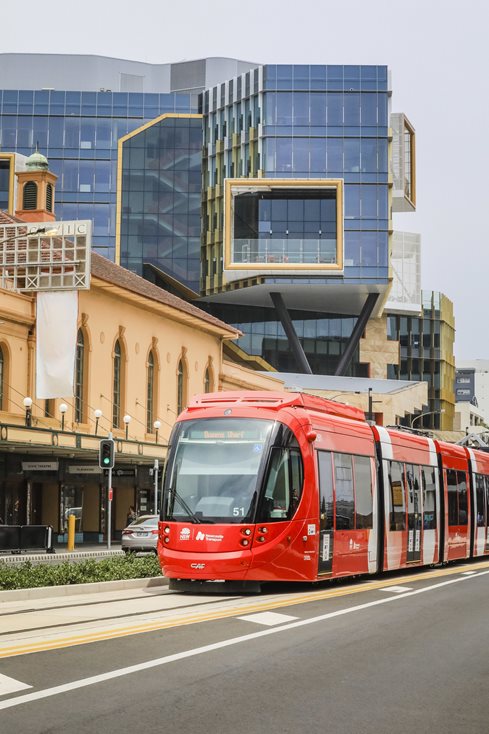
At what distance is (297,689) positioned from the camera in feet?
30.6

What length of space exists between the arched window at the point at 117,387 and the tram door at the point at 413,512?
87.4 feet

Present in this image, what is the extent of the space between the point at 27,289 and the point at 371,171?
60.6 metres

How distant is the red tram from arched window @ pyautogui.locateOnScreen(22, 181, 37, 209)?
1610 inches

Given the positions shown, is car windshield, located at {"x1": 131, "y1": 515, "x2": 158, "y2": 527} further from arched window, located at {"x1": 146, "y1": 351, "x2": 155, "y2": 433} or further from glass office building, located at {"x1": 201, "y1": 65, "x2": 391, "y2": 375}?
glass office building, located at {"x1": 201, "y1": 65, "x2": 391, "y2": 375}

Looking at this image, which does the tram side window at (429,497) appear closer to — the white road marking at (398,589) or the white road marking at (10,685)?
the white road marking at (398,589)

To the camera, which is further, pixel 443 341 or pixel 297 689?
pixel 443 341

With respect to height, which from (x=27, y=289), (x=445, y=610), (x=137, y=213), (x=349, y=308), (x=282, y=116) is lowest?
(x=445, y=610)

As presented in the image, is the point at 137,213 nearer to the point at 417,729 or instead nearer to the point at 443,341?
the point at 443,341

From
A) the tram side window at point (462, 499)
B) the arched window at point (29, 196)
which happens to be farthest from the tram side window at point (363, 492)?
the arched window at point (29, 196)

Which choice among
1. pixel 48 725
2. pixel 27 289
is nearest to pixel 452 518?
pixel 27 289

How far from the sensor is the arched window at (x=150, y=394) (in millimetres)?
54906

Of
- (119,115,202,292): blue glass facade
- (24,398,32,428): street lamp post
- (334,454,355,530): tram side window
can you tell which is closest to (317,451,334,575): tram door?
(334,454,355,530): tram side window

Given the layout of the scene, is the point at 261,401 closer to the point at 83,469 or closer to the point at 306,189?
the point at 83,469

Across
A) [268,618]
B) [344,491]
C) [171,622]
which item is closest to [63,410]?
[344,491]
